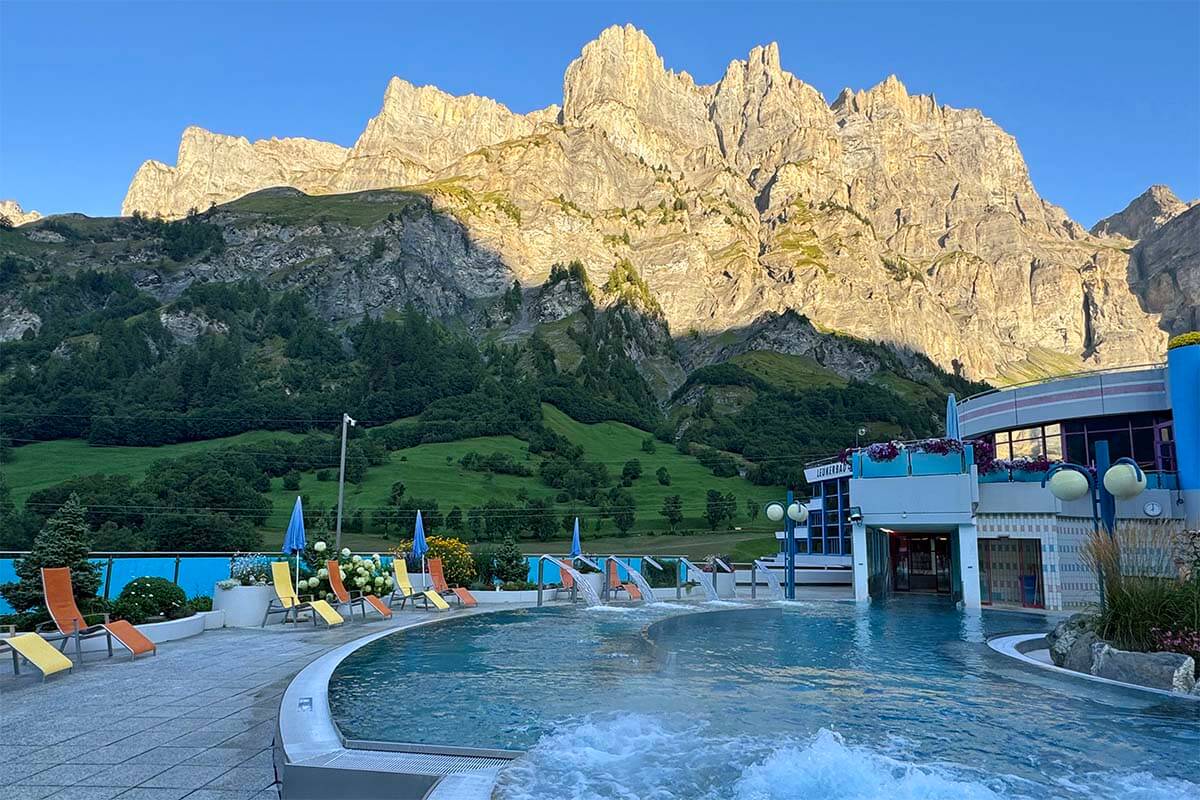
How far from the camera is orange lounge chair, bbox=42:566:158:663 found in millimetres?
10438

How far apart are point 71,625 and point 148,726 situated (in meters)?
4.98

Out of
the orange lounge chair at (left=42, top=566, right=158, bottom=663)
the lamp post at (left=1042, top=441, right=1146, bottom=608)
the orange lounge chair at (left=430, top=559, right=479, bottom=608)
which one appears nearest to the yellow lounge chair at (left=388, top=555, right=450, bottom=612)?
the orange lounge chair at (left=430, top=559, right=479, bottom=608)

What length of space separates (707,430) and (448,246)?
75.3 metres

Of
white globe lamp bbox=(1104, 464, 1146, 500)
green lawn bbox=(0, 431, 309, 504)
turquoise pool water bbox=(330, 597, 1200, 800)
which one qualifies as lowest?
turquoise pool water bbox=(330, 597, 1200, 800)

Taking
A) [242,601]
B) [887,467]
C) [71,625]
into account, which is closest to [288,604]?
[242,601]

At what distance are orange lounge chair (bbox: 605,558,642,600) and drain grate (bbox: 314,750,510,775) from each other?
1897cm

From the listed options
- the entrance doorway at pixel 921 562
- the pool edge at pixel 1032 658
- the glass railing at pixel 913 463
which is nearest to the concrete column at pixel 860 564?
the glass railing at pixel 913 463

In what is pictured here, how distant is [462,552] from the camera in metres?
23.2

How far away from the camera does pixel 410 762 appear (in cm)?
528

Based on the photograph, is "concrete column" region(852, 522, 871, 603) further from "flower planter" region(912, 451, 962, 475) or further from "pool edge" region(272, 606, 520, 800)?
"pool edge" region(272, 606, 520, 800)

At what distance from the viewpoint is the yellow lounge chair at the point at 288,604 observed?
15322mm

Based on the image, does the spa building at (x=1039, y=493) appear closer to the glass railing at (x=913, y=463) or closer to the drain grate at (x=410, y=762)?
the glass railing at (x=913, y=463)

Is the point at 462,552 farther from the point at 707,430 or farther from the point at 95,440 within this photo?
the point at 707,430

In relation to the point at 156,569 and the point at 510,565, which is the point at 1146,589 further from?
the point at 156,569
